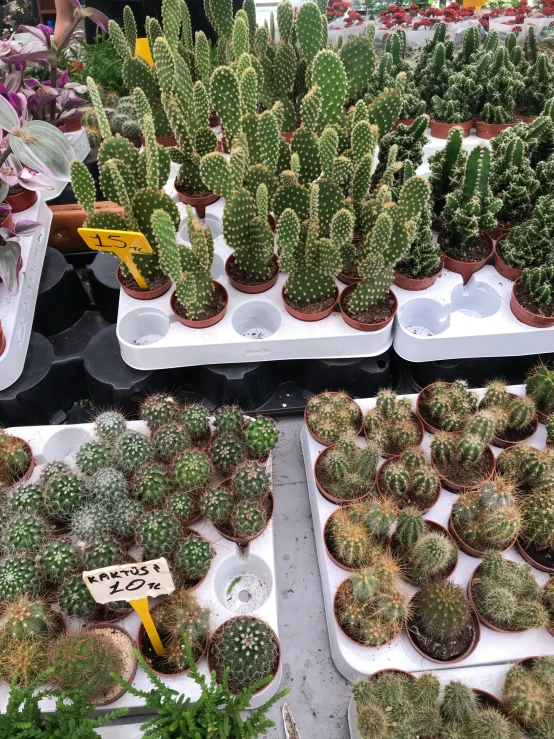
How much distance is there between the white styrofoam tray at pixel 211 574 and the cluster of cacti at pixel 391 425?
377mm

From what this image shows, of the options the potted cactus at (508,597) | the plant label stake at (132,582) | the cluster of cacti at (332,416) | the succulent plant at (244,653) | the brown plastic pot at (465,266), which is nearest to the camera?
the plant label stake at (132,582)

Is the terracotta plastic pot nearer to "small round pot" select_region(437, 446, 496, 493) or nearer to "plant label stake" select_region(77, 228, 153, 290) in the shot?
"small round pot" select_region(437, 446, 496, 493)

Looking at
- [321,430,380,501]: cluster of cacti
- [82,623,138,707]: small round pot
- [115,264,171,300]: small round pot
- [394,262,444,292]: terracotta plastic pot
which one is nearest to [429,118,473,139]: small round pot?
[394,262,444,292]: terracotta plastic pot

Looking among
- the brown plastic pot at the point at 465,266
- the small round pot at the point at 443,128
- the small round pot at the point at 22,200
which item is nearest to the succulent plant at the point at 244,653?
the brown plastic pot at the point at 465,266

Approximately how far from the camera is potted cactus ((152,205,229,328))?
5.69 ft

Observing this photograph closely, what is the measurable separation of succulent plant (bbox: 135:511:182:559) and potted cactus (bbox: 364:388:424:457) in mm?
715

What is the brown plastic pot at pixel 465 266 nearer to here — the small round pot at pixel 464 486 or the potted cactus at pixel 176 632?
the small round pot at pixel 464 486

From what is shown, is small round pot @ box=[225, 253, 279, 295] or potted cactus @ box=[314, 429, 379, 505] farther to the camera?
small round pot @ box=[225, 253, 279, 295]

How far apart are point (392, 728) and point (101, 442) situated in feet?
3.78

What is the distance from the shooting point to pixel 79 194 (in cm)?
185

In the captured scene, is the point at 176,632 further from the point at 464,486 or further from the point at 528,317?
the point at 528,317

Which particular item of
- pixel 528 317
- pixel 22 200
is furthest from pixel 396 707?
pixel 22 200

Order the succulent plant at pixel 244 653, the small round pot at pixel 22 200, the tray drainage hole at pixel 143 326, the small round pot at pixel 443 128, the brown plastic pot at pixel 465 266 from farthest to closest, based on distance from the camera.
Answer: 1. the small round pot at pixel 443 128
2. the small round pot at pixel 22 200
3. the brown plastic pot at pixel 465 266
4. the tray drainage hole at pixel 143 326
5. the succulent plant at pixel 244 653

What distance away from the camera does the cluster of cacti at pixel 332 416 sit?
1858mm
